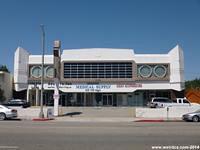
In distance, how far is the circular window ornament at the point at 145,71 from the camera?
193 feet

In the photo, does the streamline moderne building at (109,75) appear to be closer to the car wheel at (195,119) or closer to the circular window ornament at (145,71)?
the circular window ornament at (145,71)

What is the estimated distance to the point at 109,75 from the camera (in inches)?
2330

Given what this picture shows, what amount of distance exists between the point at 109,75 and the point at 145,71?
612cm

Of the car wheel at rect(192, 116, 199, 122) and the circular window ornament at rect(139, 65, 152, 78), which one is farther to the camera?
the circular window ornament at rect(139, 65, 152, 78)

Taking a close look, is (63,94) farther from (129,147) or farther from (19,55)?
(129,147)

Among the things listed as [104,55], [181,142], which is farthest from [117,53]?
[181,142]

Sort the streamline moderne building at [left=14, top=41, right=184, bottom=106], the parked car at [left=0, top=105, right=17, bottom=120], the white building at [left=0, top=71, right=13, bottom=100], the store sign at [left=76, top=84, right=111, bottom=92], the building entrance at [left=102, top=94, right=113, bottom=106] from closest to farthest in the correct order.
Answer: the parked car at [left=0, top=105, right=17, bottom=120]
the white building at [left=0, top=71, right=13, bottom=100]
the streamline moderne building at [left=14, top=41, right=184, bottom=106]
the store sign at [left=76, top=84, right=111, bottom=92]
the building entrance at [left=102, top=94, right=113, bottom=106]

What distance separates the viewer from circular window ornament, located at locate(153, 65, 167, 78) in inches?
2319

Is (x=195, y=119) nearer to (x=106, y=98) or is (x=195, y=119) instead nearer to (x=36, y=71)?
(x=106, y=98)

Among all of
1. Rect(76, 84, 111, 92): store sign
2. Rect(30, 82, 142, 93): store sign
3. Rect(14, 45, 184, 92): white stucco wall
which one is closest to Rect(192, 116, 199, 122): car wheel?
Rect(14, 45, 184, 92): white stucco wall

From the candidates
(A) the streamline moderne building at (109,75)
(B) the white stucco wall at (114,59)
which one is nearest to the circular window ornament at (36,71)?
(A) the streamline moderne building at (109,75)

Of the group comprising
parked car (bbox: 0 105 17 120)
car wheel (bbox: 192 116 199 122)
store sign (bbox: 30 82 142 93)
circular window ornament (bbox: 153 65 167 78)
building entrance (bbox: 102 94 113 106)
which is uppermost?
circular window ornament (bbox: 153 65 167 78)

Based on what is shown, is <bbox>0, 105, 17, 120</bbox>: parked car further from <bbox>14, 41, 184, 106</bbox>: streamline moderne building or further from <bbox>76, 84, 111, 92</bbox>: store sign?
<bbox>76, 84, 111, 92</bbox>: store sign

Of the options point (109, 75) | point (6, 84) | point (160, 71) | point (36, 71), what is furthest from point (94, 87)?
point (6, 84)
